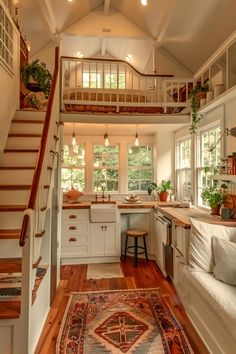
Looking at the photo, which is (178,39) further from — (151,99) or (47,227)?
(47,227)

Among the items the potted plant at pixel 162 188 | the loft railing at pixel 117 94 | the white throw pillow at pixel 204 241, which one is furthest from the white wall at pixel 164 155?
the white throw pillow at pixel 204 241

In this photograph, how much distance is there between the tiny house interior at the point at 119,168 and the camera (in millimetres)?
2199

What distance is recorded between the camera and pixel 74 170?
521 centimetres

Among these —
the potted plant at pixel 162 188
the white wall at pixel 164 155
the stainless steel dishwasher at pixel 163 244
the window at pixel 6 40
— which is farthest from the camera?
the white wall at pixel 164 155

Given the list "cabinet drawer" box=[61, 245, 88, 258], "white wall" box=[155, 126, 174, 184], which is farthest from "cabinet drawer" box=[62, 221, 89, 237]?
"white wall" box=[155, 126, 174, 184]

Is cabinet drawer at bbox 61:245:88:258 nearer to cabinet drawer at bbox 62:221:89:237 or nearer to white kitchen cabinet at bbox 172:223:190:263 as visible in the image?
→ cabinet drawer at bbox 62:221:89:237

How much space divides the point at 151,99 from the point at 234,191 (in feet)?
7.68

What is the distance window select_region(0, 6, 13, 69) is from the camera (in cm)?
315

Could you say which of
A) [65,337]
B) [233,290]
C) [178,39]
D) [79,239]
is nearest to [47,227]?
[65,337]

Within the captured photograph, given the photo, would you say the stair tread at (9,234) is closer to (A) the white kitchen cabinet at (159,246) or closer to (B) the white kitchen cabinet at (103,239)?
(B) the white kitchen cabinet at (103,239)

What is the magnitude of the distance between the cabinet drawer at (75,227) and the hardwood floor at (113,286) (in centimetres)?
57

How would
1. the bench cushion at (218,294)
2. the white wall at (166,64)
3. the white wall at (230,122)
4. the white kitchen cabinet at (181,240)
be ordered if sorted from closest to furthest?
the bench cushion at (218,294) < the white kitchen cabinet at (181,240) < the white wall at (230,122) < the white wall at (166,64)

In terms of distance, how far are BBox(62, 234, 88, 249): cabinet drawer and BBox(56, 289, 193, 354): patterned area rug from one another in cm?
116

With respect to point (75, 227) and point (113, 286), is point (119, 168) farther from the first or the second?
point (113, 286)
